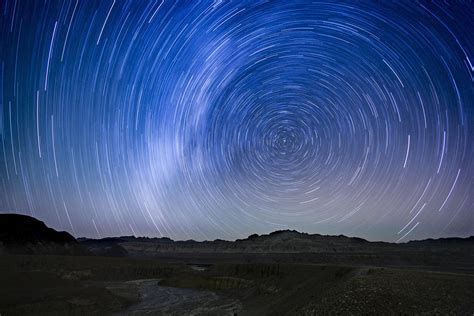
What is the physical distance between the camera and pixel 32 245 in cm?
10300

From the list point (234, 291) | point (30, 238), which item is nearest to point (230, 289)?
point (234, 291)

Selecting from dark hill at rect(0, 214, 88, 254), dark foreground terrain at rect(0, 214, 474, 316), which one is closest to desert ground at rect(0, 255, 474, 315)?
dark foreground terrain at rect(0, 214, 474, 316)

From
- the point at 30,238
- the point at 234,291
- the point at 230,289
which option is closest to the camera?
the point at 234,291

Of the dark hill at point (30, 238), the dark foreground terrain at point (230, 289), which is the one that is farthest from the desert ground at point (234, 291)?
the dark hill at point (30, 238)

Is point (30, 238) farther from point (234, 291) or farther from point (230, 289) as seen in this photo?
point (234, 291)

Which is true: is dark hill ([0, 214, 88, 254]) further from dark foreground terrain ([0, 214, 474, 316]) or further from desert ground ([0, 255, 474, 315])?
desert ground ([0, 255, 474, 315])

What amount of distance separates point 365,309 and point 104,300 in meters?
29.2

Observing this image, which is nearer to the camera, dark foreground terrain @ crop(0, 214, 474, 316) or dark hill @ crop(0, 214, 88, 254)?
dark foreground terrain @ crop(0, 214, 474, 316)

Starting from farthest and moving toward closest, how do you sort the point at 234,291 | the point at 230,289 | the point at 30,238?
1. the point at 30,238
2. the point at 230,289
3. the point at 234,291

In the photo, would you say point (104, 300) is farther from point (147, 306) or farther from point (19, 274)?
point (19, 274)

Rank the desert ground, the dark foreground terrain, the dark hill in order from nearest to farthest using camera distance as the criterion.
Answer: the desert ground, the dark foreground terrain, the dark hill

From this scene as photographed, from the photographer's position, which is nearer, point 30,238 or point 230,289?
point 230,289

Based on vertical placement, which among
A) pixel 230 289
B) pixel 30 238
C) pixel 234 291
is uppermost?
pixel 30 238

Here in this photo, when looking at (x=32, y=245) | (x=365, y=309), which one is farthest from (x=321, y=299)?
(x=32, y=245)
